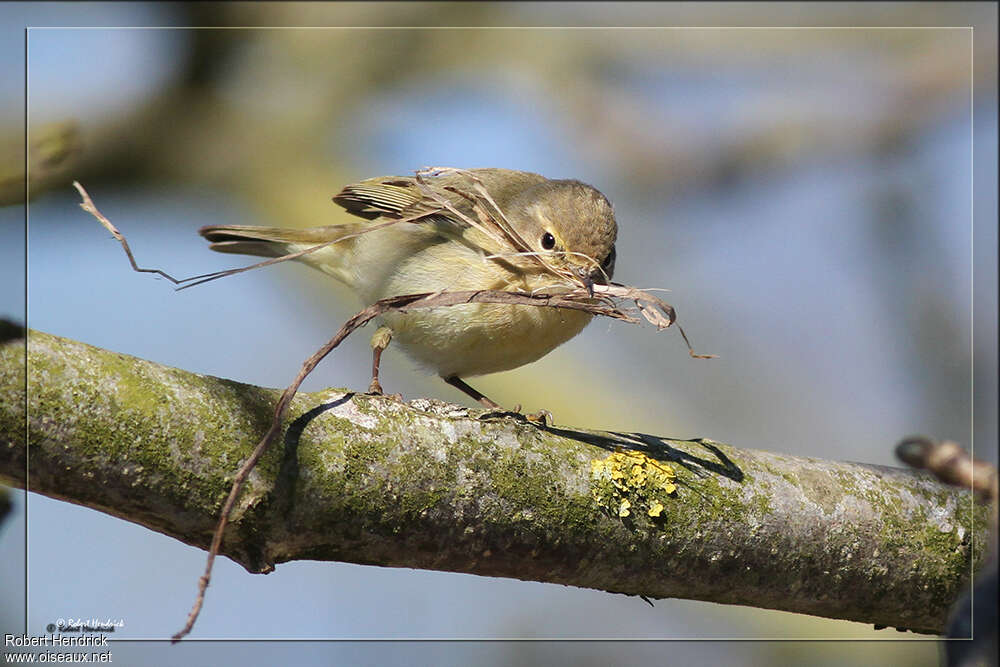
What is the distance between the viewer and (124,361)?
1.86 meters

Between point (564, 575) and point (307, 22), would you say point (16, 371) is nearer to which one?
point (564, 575)

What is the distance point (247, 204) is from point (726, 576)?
396 cm

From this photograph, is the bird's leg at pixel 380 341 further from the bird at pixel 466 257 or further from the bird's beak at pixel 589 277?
the bird's beak at pixel 589 277

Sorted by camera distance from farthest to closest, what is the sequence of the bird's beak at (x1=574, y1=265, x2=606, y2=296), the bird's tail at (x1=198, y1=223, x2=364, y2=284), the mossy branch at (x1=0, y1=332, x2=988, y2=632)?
the bird's tail at (x1=198, y1=223, x2=364, y2=284) → the bird's beak at (x1=574, y1=265, x2=606, y2=296) → the mossy branch at (x1=0, y1=332, x2=988, y2=632)

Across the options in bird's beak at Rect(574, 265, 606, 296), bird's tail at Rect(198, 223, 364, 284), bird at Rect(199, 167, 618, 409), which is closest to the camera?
bird's beak at Rect(574, 265, 606, 296)

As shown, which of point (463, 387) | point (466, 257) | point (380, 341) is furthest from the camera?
point (463, 387)

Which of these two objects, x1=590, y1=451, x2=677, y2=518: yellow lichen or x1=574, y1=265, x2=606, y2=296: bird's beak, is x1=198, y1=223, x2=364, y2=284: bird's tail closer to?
x1=574, y1=265, x2=606, y2=296: bird's beak

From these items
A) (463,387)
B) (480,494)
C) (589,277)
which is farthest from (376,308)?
(463,387)

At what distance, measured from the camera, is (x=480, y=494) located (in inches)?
83.3

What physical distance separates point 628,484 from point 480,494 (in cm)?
40

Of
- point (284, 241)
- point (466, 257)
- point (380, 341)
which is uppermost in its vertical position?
point (466, 257)

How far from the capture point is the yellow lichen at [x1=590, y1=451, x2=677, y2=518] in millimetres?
2238

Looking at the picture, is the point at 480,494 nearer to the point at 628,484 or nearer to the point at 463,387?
the point at 628,484

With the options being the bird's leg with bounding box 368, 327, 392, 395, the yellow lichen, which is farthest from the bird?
the yellow lichen
